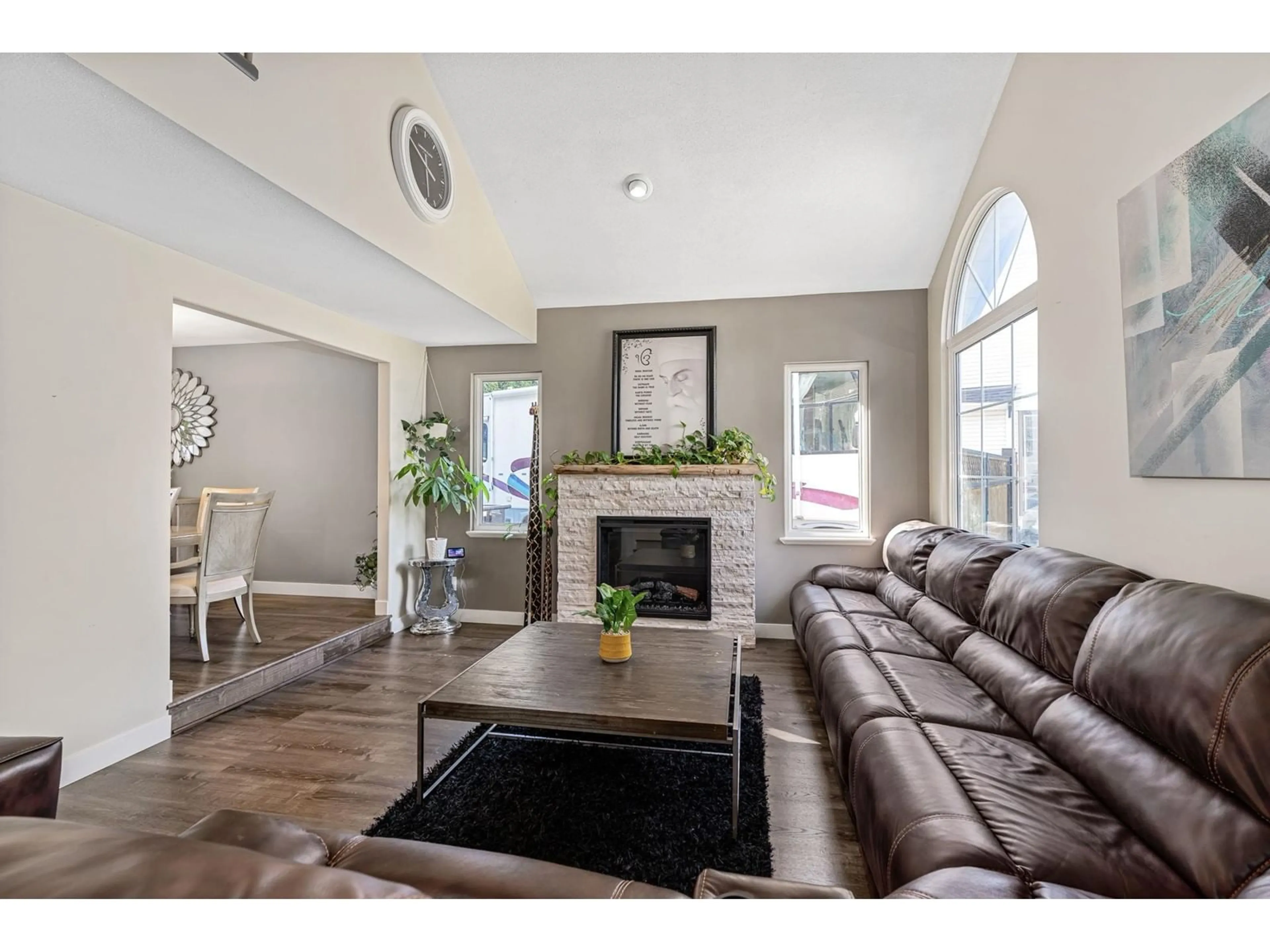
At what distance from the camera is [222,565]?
338cm

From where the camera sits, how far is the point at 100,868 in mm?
504

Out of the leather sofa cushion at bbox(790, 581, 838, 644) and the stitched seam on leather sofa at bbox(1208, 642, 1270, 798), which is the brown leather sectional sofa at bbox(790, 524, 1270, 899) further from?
the leather sofa cushion at bbox(790, 581, 838, 644)

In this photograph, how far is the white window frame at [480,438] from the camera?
4.63m

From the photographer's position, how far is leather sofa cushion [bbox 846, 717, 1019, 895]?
3.56 feet

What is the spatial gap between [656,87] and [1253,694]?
10.8 feet

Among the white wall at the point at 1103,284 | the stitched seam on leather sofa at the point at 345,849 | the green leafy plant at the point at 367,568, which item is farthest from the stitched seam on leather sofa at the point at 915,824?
the green leafy plant at the point at 367,568

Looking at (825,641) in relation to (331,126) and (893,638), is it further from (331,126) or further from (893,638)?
(331,126)

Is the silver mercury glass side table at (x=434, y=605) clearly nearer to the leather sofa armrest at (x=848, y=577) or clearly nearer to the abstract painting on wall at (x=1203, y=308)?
the leather sofa armrest at (x=848, y=577)

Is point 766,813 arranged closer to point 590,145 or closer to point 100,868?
point 100,868

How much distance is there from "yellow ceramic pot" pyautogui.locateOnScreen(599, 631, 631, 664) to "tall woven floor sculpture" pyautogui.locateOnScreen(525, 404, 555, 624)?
2.10 m

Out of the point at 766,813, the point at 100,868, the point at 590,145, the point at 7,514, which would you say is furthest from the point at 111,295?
the point at 766,813

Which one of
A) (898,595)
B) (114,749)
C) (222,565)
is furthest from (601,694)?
(222,565)

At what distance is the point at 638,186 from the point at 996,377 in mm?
2413

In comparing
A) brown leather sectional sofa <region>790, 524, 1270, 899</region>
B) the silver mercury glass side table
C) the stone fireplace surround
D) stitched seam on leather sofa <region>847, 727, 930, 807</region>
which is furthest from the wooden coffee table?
the silver mercury glass side table
